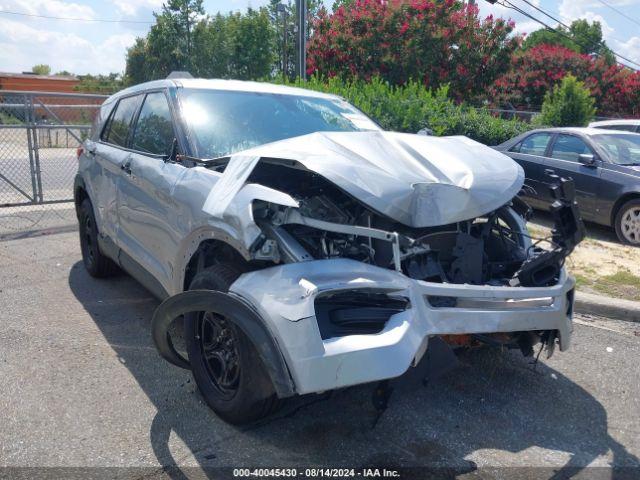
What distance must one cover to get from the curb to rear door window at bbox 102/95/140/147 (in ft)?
13.8

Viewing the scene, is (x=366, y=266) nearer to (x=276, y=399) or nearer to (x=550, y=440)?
(x=276, y=399)

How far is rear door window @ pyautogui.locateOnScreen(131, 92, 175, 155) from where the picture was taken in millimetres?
4260

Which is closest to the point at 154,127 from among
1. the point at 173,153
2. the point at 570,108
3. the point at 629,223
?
the point at 173,153

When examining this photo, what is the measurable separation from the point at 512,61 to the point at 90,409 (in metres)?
17.7

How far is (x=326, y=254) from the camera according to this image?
10.3 feet

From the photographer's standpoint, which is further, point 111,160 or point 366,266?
point 111,160

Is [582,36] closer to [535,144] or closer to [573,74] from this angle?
[573,74]

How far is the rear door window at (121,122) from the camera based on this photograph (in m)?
5.06

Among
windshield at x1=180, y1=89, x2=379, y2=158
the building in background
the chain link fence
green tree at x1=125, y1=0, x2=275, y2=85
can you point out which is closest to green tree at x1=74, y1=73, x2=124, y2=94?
the building in background

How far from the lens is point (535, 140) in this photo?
30.9 ft

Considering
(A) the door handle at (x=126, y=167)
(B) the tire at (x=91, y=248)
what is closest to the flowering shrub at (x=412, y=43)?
(B) the tire at (x=91, y=248)

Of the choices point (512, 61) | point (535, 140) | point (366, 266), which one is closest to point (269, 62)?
point (512, 61)

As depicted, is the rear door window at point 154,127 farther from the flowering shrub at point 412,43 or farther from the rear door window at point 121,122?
the flowering shrub at point 412,43

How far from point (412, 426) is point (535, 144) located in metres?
7.08
